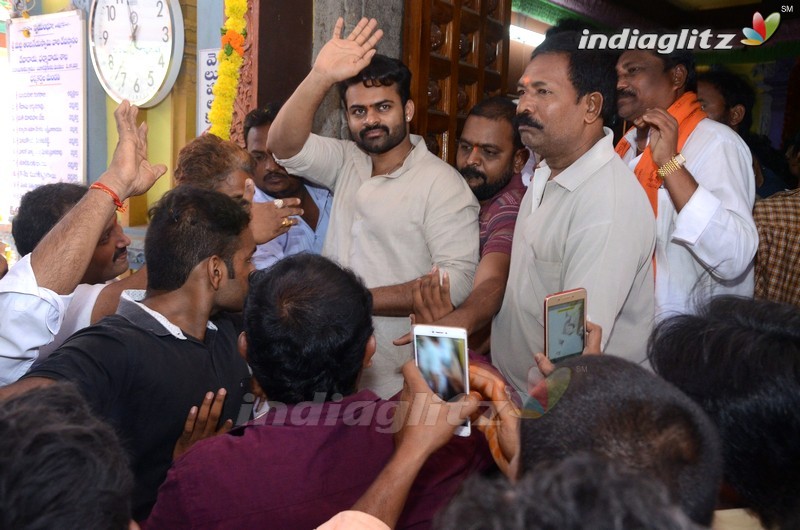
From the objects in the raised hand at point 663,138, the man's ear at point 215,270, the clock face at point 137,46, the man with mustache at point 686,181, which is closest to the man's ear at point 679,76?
the man with mustache at point 686,181

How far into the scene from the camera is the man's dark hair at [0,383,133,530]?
2.36 ft

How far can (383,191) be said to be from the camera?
102 inches

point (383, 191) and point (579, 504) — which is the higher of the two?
point (383, 191)

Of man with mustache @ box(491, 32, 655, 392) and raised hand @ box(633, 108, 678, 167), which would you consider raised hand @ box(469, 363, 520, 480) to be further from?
raised hand @ box(633, 108, 678, 167)

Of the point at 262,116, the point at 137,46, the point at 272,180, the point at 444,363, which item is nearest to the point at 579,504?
the point at 444,363

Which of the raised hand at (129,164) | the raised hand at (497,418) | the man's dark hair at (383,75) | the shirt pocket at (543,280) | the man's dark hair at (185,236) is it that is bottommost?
the raised hand at (497,418)

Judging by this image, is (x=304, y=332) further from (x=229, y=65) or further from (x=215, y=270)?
(x=229, y=65)

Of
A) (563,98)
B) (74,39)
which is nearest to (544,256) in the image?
(563,98)

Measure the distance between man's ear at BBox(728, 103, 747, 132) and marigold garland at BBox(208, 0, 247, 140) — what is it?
268 cm

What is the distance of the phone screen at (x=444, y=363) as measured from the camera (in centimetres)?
132

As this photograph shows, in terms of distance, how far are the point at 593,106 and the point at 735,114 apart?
2.27 metres

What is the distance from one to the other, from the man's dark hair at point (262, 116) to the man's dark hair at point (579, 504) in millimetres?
2848

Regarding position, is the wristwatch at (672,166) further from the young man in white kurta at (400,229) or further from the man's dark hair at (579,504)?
the man's dark hair at (579,504)

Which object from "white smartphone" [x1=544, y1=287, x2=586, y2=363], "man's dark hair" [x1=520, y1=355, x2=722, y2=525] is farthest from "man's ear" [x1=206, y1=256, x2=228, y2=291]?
"man's dark hair" [x1=520, y1=355, x2=722, y2=525]
